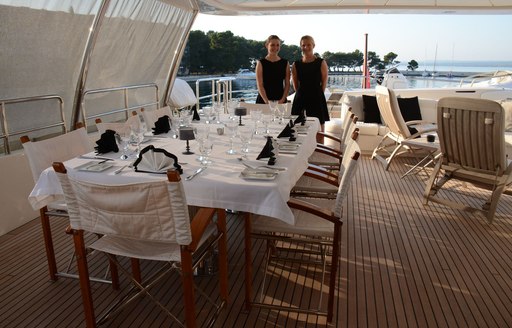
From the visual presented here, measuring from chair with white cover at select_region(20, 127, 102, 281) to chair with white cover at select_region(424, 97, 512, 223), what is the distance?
10.8ft

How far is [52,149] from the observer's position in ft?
9.07

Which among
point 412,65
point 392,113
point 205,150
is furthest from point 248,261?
point 412,65

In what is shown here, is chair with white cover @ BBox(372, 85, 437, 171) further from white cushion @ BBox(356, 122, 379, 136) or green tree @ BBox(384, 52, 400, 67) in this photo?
green tree @ BBox(384, 52, 400, 67)

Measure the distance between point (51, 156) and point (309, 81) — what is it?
127 inches

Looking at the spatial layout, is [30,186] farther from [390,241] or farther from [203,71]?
[203,71]

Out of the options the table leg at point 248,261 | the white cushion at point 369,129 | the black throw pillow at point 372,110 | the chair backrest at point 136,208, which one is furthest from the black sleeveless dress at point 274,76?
the chair backrest at point 136,208

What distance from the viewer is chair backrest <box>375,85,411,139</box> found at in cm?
531

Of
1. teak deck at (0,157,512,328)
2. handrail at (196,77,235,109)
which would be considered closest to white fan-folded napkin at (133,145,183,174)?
teak deck at (0,157,512,328)

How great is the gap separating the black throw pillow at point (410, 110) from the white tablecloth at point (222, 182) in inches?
155

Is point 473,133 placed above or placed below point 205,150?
below

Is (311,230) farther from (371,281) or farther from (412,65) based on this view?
(412,65)

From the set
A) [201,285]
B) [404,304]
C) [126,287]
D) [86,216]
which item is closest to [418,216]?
[404,304]

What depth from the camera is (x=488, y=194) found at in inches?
180

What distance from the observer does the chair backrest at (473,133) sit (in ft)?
11.7
